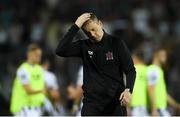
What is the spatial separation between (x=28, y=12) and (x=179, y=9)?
4551 millimetres

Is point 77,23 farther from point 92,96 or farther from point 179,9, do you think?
point 179,9

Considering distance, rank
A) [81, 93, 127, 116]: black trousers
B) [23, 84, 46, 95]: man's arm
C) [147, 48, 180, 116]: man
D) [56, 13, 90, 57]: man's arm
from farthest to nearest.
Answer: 1. [147, 48, 180, 116]: man
2. [23, 84, 46, 95]: man's arm
3. [81, 93, 127, 116]: black trousers
4. [56, 13, 90, 57]: man's arm

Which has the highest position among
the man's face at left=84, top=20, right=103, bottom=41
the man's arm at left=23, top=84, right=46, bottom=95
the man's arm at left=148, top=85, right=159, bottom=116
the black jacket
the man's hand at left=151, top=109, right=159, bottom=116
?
the man's face at left=84, top=20, right=103, bottom=41

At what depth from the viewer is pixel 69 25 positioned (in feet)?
80.3

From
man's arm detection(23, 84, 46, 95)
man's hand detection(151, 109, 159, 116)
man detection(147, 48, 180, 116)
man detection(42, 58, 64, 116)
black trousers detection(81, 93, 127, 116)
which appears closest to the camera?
black trousers detection(81, 93, 127, 116)

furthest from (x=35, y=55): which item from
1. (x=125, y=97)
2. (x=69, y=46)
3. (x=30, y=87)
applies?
(x=125, y=97)

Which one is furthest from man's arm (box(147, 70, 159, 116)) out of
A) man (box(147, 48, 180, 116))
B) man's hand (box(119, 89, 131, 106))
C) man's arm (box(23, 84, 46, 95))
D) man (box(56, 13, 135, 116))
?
man's hand (box(119, 89, 131, 106))

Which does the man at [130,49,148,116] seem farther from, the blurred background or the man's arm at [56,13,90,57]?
the man's arm at [56,13,90,57]

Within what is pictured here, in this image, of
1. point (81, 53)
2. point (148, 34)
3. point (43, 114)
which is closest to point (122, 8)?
point (148, 34)

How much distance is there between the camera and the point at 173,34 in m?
23.7

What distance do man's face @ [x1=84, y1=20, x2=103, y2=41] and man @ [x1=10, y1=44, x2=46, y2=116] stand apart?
4874 mm

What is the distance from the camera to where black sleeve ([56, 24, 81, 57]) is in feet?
37.2

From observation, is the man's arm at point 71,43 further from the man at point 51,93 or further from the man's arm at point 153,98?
the man at point 51,93

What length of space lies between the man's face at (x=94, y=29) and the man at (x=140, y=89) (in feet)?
17.8
